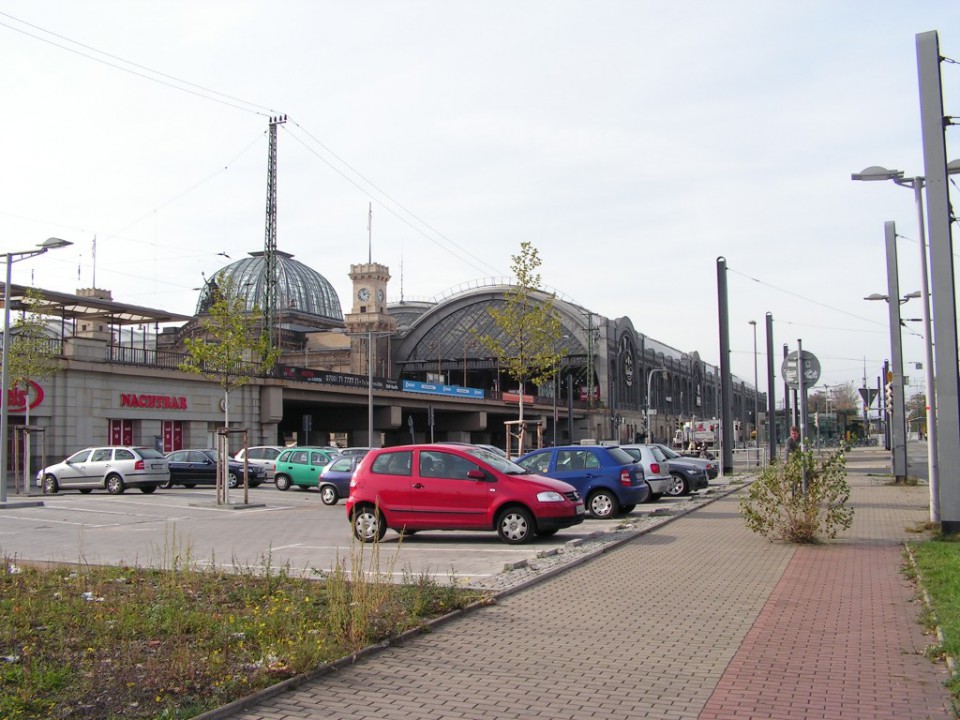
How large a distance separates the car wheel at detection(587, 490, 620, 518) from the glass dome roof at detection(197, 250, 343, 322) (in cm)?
9596

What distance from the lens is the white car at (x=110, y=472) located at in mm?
28422

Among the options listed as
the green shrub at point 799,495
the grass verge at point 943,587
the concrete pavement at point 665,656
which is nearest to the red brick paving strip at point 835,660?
the concrete pavement at point 665,656

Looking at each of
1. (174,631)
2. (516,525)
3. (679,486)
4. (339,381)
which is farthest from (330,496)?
(339,381)

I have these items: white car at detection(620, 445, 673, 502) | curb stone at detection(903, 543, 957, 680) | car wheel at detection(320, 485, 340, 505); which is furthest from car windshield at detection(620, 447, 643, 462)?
curb stone at detection(903, 543, 957, 680)

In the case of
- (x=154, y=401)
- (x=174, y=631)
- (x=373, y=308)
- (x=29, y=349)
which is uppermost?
(x=373, y=308)

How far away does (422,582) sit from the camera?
9359 millimetres

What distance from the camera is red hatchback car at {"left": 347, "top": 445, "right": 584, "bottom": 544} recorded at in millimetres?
14641

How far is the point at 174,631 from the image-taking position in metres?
7.43

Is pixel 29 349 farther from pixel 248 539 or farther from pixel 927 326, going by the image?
pixel 927 326

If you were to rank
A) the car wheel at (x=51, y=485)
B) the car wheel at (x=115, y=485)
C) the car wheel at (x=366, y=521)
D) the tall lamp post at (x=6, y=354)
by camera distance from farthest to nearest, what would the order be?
the car wheel at (x=51, y=485) → the car wheel at (x=115, y=485) → the tall lamp post at (x=6, y=354) → the car wheel at (x=366, y=521)

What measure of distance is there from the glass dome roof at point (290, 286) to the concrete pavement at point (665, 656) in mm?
105017

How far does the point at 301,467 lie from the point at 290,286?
88254 millimetres

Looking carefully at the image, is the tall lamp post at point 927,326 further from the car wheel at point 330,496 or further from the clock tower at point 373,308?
the clock tower at point 373,308

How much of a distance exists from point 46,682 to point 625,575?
706 cm
